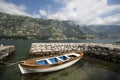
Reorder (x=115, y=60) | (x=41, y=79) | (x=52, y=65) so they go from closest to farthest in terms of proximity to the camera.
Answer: (x=41, y=79)
(x=52, y=65)
(x=115, y=60)

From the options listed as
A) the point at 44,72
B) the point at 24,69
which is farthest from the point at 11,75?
the point at 44,72

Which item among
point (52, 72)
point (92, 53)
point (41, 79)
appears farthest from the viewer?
point (92, 53)

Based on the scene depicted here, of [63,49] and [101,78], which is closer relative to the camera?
[101,78]

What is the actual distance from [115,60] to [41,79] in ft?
43.6

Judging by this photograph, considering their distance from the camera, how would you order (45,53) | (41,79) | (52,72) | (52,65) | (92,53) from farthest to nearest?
(45,53) → (92,53) → (52,72) → (52,65) → (41,79)

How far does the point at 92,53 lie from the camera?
74.9ft

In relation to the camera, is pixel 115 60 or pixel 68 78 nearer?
pixel 68 78

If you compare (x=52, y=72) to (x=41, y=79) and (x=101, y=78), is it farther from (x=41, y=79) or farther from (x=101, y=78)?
(x=101, y=78)

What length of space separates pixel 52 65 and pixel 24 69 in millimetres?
3241

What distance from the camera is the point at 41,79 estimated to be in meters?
11.8

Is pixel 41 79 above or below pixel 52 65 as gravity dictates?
below

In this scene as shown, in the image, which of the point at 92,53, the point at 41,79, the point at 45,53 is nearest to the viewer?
the point at 41,79

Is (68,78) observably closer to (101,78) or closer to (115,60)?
(101,78)

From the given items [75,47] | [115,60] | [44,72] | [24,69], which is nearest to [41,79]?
[44,72]
